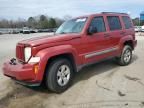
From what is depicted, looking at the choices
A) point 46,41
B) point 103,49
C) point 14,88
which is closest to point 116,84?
point 103,49

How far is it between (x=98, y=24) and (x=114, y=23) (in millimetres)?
1103

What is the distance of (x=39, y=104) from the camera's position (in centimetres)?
543

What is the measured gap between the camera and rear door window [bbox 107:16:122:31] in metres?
8.40

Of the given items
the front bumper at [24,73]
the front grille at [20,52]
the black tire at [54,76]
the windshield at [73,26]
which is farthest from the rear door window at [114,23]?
the front bumper at [24,73]

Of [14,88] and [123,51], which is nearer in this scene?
[14,88]

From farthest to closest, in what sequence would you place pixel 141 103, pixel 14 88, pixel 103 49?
pixel 103 49 < pixel 14 88 < pixel 141 103

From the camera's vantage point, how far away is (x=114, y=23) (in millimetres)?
8672

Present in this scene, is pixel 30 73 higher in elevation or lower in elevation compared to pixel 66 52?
lower

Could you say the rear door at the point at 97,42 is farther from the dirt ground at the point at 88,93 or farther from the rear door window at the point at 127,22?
the rear door window at the point at 127,22

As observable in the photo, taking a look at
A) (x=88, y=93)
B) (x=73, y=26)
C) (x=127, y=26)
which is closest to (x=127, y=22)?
(x=127, y=26)

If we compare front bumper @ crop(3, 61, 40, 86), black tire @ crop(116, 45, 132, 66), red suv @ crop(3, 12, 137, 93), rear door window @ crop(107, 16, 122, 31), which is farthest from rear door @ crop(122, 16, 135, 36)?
front bumper @ crop(3, 61, 40, 86)

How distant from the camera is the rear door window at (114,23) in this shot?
8.40 m

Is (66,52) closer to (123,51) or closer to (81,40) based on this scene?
(81,40)

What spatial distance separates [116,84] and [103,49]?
1.52 metres
